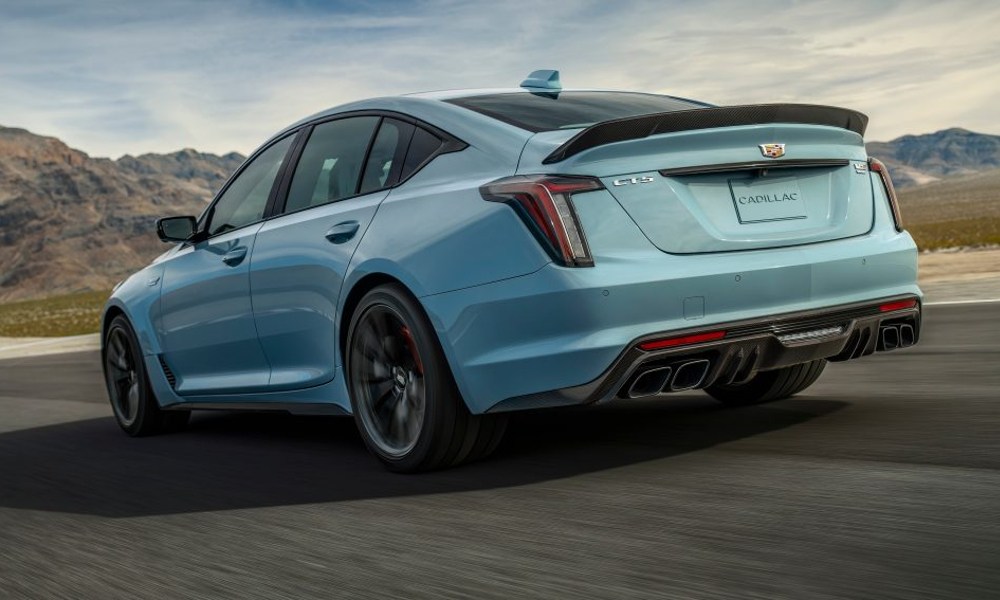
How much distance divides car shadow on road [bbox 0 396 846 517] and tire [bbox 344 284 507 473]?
11 centimetres

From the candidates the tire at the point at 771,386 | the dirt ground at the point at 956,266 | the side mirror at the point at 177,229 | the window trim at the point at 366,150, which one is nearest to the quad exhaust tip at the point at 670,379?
the window trim at the point at 366,150

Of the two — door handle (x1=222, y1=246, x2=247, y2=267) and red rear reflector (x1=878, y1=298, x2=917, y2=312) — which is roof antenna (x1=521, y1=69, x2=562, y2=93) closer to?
door handle (x1=222, y1=246, x2=247, y2=267)

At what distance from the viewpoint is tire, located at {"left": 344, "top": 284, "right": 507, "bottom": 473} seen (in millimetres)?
4980

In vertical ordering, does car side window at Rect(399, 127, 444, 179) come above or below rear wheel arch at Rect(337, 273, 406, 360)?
above

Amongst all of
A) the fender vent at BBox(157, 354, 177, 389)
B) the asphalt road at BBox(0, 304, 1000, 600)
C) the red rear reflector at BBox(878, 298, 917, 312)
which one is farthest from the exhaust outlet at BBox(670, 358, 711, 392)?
the fender vent at BBox(157, 354, 177, 389)

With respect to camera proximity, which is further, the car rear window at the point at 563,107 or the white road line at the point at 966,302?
the white road line at the point at 966,302

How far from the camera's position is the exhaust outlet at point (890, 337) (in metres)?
5.27

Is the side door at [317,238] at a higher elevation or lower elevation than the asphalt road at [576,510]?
higher

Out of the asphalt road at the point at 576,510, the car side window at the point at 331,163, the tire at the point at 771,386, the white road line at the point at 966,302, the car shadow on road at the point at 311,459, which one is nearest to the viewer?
the asphalt road at the point at 576,510

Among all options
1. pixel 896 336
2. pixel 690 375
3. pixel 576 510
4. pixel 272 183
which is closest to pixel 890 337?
pixel 896 336

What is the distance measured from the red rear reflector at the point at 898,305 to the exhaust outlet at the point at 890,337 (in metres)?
0.08

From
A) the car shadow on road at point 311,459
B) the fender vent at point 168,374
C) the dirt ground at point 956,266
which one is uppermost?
the fender vent at point 168,374

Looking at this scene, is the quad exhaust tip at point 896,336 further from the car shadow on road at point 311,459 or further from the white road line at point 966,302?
the white road line at point 966,302

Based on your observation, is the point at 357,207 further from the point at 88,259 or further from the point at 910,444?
the point at 88,259
